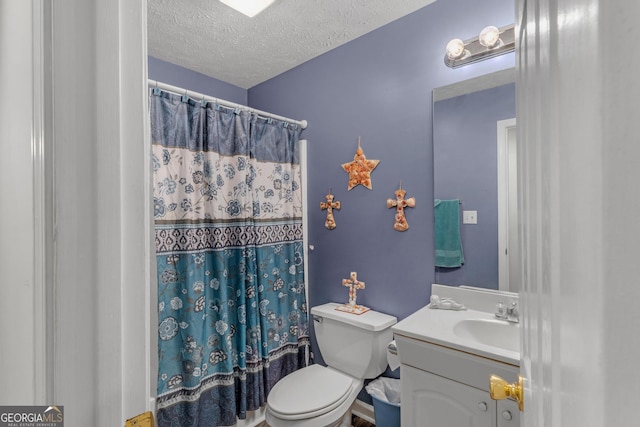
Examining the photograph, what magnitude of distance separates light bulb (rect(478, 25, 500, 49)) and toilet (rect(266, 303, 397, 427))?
1476 millimetres

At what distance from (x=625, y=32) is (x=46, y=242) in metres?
0.60

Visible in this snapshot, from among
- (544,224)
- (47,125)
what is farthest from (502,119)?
(47,125)

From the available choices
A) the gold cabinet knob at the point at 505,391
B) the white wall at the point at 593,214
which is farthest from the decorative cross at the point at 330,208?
the white wall at the point at 593,214

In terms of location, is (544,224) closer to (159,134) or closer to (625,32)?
(625,32)

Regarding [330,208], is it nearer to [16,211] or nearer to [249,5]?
[249,5]

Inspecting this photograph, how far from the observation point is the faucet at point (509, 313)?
4.44 feet

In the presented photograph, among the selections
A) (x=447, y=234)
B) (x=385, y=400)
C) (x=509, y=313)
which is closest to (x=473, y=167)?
(x=447, y=234)

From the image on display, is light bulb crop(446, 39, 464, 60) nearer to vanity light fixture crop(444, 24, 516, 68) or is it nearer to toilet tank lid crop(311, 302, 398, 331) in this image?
vanity light fixture crop(444, 24, 516, 68)

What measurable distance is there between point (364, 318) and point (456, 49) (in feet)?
4.91

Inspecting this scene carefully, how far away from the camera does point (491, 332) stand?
136 centimetres

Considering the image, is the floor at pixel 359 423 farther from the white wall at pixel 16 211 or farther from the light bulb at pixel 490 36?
the light bulb at pixel 490 36

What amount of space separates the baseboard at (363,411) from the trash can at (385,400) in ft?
0.71

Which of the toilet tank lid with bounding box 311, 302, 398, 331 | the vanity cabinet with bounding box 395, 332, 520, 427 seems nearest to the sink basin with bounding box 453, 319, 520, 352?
the vanity cabinet with bounding box 395, 332, 520, 427

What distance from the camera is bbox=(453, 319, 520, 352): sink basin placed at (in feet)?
4.29
